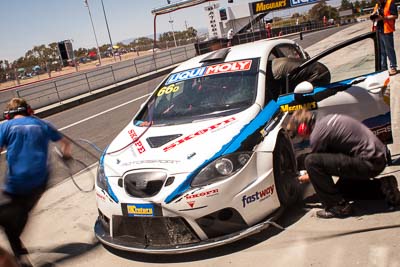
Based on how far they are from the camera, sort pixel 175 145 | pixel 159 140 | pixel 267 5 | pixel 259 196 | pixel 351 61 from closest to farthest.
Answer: pixel 259 196
pixel 175 145
pixel 159 140
pixel 351 61
pixel 267 5

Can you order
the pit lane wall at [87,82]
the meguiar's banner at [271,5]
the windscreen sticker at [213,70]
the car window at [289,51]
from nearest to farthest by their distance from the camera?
the windscreen sticker at [213,70], the car window at [289,51], the pit lane wall at [87,82], the meguiar's banner at [271,5]

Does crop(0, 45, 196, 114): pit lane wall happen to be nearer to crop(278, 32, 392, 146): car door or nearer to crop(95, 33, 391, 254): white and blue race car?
crop(95, 33, 391, 254): white and blue race car

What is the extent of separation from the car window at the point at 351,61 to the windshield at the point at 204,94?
2.90 feet

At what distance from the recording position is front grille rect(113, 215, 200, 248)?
353cm

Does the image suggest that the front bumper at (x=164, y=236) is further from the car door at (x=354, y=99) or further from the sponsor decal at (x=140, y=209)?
the car door at (x=354, y=99)

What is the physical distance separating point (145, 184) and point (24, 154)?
1112 mm

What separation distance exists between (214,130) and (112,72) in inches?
726

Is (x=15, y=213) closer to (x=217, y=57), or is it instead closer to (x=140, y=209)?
(x=140, y=209)

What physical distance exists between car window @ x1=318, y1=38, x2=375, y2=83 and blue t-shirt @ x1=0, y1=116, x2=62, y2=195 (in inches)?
122

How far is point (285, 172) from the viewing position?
163 inches

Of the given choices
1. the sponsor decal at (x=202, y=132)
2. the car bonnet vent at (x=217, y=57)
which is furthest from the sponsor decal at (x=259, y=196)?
the car bonnet vent at (x=217, y=57)

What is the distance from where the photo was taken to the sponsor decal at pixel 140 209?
3518mm

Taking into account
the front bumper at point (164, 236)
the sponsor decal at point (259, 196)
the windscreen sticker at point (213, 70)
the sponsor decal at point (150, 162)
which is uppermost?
Result: the windscreen sticker at point (213, 70)

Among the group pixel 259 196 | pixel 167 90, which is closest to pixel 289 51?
pixel 167 90
